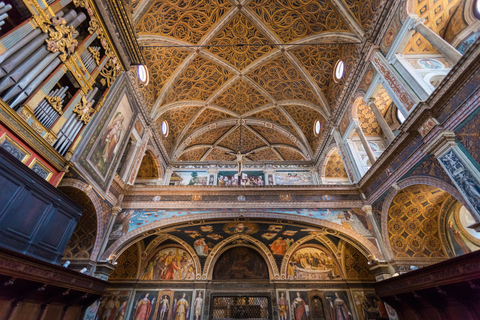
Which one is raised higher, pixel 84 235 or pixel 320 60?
pixel 320 60

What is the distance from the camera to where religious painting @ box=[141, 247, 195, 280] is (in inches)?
449

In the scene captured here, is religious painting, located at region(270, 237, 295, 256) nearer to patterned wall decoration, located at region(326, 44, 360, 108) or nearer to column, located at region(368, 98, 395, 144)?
column, located at region(368, 98, 395, 144)

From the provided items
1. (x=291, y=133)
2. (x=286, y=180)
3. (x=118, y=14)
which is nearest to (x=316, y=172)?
(x=286, y=180)

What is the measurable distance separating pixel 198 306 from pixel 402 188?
31.7 feet

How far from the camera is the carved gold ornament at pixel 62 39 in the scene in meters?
6.00

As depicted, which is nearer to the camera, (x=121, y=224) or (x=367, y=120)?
(x=121, y=224)

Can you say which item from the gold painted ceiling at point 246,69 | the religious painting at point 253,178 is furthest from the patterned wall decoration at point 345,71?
the religious painting at point 253,178

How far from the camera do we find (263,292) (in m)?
11.0

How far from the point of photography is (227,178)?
1453cm

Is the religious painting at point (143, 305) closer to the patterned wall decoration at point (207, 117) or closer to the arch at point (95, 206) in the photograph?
the arch at point (95, 206)

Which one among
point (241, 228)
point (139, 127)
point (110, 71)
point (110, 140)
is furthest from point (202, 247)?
point (110, 71)

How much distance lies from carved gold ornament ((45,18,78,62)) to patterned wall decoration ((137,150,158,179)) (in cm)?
787

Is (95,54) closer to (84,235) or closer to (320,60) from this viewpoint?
(84,235)

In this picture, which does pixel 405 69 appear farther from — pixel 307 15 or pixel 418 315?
pixel 418 315
